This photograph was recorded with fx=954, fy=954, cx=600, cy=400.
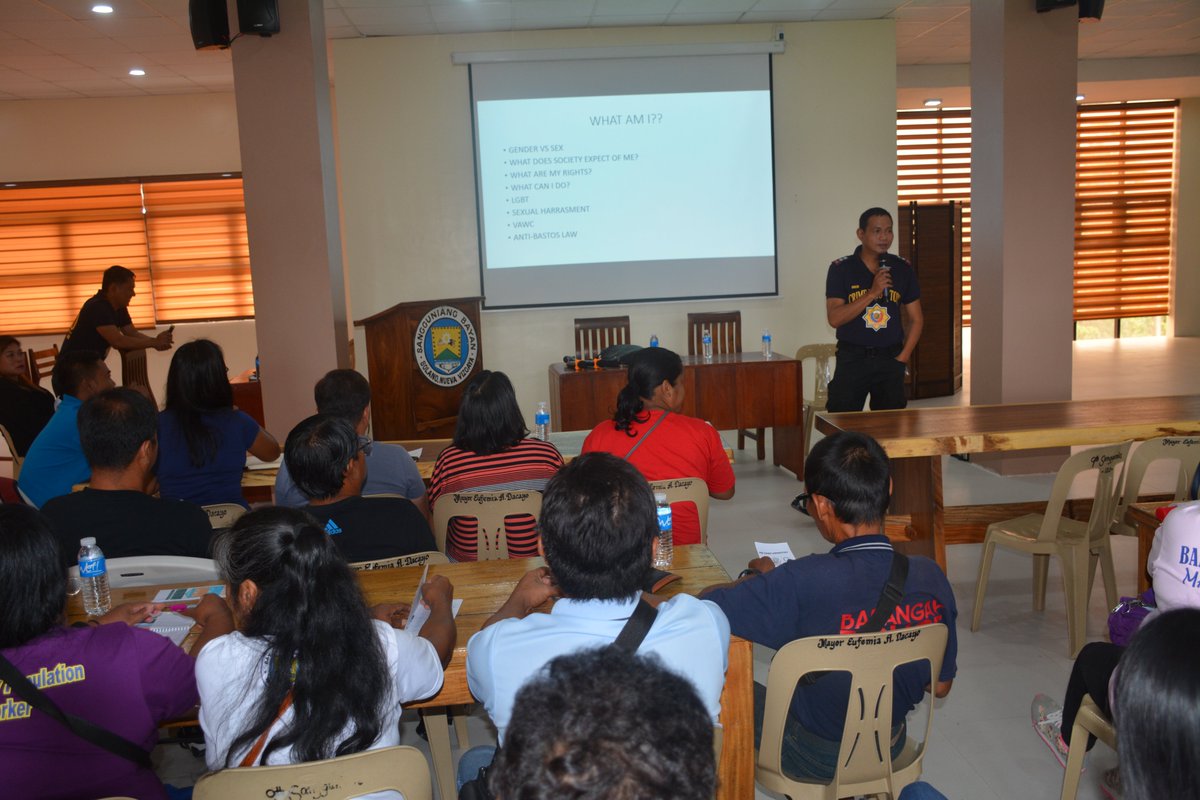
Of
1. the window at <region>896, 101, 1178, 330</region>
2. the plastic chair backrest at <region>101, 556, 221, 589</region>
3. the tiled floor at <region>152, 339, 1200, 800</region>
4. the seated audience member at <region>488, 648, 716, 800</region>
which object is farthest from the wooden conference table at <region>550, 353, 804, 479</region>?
the window at <region>896, 101, 1178, 330</region>

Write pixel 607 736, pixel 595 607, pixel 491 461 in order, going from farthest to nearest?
pixel 491 461, pixel 595 607, pixel 607 736

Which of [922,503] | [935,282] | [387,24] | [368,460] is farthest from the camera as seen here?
[935,282]

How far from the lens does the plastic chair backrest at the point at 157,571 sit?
2.39 metres

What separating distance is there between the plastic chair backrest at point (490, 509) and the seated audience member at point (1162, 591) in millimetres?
1511

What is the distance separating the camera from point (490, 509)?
2.94 metres

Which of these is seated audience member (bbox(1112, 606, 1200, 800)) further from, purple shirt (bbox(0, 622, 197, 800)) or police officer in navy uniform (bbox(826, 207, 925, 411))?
police officer in navy uniform (bbox(826, 207, 925, 411))

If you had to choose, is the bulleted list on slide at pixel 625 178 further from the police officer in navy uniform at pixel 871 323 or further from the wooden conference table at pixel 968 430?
the wooden conference table at pixel 968 430

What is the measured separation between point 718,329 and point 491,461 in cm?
462

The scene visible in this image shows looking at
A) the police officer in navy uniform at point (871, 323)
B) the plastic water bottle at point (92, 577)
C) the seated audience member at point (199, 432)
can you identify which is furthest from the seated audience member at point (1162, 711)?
the police officer in navy uniform at point (871, 323)

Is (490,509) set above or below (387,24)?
below

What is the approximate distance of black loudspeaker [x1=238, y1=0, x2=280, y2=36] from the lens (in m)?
4.95

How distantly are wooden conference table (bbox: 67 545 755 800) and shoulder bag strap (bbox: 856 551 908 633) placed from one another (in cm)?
25

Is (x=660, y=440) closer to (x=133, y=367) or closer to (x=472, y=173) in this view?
(x=472, y=173)

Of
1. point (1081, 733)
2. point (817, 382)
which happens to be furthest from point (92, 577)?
point (817, 382)
